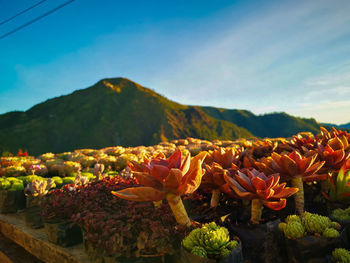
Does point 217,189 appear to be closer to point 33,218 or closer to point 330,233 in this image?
point 330,233

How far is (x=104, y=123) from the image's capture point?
72.4 metres

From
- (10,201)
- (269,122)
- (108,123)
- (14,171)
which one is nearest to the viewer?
(10,201)

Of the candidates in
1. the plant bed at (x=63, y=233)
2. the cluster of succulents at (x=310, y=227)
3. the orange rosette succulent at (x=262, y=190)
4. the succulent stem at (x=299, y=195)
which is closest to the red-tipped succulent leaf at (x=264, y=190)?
the orange rosette succulent at (x=262, y=190)

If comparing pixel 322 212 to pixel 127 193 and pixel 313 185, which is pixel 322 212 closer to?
pixel 313 185

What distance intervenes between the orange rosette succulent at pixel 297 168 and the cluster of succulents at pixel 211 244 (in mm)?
681

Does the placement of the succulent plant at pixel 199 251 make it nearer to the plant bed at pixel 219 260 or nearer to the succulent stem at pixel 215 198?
the plant bed at pixel 219 260

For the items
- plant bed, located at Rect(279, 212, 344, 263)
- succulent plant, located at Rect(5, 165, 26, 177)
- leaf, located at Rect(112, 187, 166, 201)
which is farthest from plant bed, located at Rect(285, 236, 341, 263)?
succulent plant, located at Rect(5, 165, 26, 177)

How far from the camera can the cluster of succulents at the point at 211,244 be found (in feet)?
4.52

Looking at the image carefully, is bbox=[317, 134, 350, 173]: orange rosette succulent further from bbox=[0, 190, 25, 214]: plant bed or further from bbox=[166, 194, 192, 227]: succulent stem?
bbox=[0, 190, 25, 214]: plant bed

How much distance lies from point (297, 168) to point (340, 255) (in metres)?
0.61

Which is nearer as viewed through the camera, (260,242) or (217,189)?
(260,242)

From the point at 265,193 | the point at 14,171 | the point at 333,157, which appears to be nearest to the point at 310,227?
the point at 265,193

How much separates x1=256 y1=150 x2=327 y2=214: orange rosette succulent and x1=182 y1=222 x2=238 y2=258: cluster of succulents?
681 mm

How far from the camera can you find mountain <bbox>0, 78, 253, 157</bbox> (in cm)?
6506
